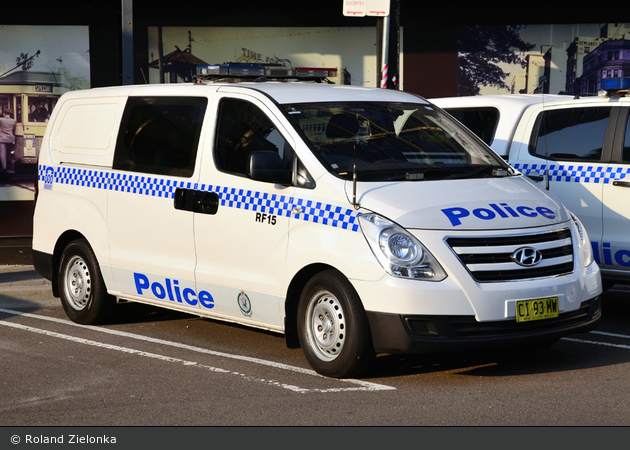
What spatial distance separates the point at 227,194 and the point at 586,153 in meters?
3.20

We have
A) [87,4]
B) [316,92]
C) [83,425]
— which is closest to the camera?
[83,425]

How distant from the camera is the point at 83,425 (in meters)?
5.03

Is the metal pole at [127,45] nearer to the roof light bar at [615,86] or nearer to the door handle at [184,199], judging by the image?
the door handle at [184,199]

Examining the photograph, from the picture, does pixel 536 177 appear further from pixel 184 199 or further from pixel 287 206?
pixel 184 199

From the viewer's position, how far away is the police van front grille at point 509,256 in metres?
5.62

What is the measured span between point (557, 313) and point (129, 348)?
3215 millimetres

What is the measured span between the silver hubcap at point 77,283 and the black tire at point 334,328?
102 inches

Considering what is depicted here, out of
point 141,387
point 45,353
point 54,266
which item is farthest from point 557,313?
point 54,266

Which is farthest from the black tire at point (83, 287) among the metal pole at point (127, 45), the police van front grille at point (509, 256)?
the police van front grille at point (509, 256)

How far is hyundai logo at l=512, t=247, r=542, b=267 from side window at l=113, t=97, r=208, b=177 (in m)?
2.52

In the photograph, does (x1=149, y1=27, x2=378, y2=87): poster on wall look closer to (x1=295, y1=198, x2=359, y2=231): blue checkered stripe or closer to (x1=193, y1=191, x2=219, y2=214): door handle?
(x1=193, y1=191, x2=219, y2=214): door handle

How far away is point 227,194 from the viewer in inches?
258

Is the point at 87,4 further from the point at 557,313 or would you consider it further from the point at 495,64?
the point at 557,313

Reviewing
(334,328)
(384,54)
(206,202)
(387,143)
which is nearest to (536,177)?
(387,143)
